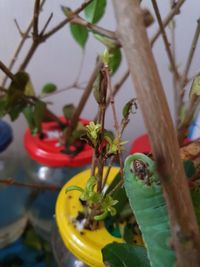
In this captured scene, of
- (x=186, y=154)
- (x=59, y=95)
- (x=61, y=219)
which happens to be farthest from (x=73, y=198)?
(x=59, y=95)

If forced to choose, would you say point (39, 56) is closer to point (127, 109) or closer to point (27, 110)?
point (27, 110)

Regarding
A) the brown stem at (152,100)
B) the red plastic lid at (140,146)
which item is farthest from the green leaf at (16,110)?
the brown stem at (152,100)

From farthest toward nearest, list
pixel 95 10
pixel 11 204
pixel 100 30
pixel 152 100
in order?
1. pixel 11 204
2. pixel 95 10
3. pixel 100 30
4. pixel 152 100

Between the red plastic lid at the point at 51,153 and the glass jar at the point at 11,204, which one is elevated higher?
the red plastic lid at the point at 51,153

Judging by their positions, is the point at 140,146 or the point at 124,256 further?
the point at 140,146

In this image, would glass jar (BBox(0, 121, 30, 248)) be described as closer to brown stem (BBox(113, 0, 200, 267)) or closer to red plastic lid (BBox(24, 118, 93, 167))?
red plastic lid (BBox(24, 118, 93, 167))

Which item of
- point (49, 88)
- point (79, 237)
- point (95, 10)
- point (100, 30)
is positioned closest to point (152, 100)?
point (100, 30)

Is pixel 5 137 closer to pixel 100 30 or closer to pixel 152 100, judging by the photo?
pixel 100 30

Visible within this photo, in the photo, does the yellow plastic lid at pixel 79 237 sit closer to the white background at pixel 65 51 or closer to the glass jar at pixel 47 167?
the glass jar at pixel 47 167

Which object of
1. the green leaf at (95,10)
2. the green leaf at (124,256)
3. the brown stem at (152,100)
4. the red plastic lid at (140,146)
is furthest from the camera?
the red plastic lid at (140,146)
